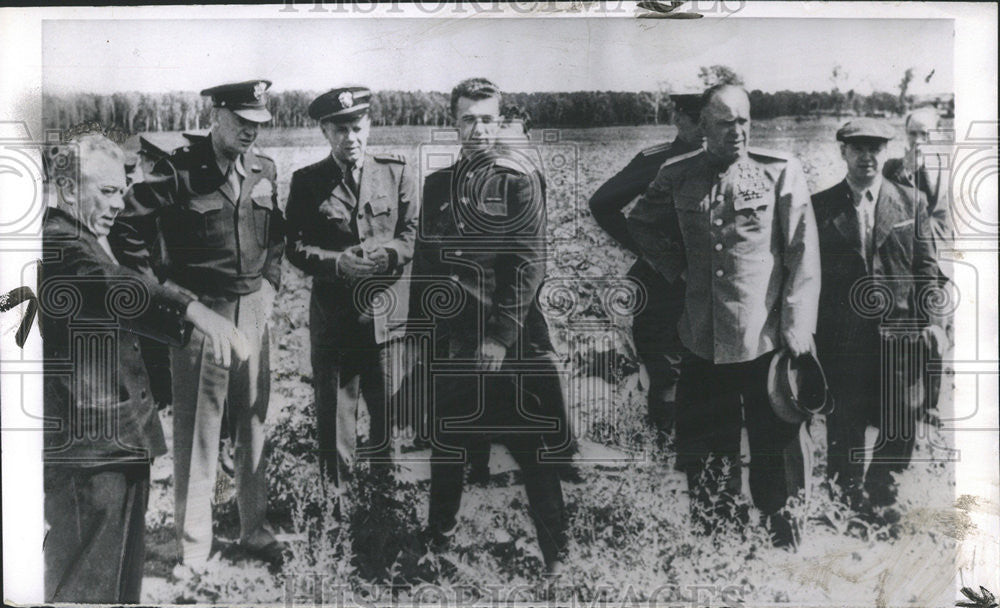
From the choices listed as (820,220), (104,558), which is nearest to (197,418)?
(104,558)

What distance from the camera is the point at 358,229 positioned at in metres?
2.93

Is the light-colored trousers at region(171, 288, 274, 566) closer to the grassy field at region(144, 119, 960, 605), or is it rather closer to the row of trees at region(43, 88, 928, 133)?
the grassy field at region(144, 119, 960, 605)

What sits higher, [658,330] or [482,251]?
[482,251]

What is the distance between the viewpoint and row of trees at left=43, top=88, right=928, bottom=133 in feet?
9.65

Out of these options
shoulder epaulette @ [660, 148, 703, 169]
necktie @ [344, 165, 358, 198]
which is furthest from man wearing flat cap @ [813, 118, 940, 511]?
necktie @ [344, 165, 358, 198]

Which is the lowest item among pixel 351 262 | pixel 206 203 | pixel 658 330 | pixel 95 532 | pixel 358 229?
pixel 95 532

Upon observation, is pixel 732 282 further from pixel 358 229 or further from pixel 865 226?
pixel 358 229

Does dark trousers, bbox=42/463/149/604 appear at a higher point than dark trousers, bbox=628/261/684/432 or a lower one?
lower

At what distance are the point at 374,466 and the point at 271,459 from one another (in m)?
0.43

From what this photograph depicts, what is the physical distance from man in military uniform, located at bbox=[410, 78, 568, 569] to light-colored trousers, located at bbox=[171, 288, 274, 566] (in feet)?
2.31

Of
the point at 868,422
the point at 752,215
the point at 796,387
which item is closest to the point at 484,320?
the point at 752,215

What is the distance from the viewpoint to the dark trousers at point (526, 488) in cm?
293

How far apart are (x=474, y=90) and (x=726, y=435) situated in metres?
1.80

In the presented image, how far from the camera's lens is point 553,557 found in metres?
2.93
